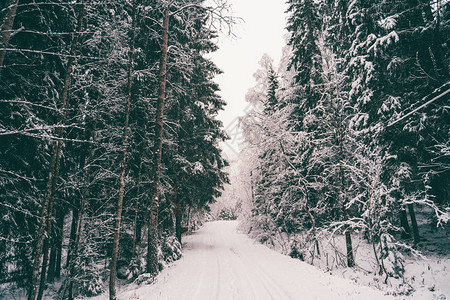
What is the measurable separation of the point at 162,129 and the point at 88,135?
3406 mm

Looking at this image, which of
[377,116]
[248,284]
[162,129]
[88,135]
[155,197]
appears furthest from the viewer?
[377,116]

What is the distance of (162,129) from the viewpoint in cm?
951

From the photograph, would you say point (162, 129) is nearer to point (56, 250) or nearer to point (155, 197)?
point (155, 197)

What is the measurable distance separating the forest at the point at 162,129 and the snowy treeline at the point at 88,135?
7cm

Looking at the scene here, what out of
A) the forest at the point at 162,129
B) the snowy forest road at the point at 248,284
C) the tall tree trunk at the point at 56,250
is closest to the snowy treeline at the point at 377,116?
the forest at the point at 162,129

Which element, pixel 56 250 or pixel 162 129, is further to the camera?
pixel 56 250

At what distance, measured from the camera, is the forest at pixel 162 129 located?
21.6 ft

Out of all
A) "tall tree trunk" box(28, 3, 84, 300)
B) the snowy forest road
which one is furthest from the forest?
the snowy forest road

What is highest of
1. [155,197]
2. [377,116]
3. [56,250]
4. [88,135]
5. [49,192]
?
[377,116]

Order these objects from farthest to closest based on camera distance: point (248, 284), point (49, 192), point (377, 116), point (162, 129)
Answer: point (377, 116) → point (162, 129) → point (248, 284) → point (49, 192)

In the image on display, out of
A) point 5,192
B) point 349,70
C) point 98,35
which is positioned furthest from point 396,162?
point 5,192

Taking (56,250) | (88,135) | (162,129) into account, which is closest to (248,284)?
(162,129)

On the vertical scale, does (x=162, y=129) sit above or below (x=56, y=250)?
above

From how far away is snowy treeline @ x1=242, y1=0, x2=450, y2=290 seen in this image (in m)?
8.65
